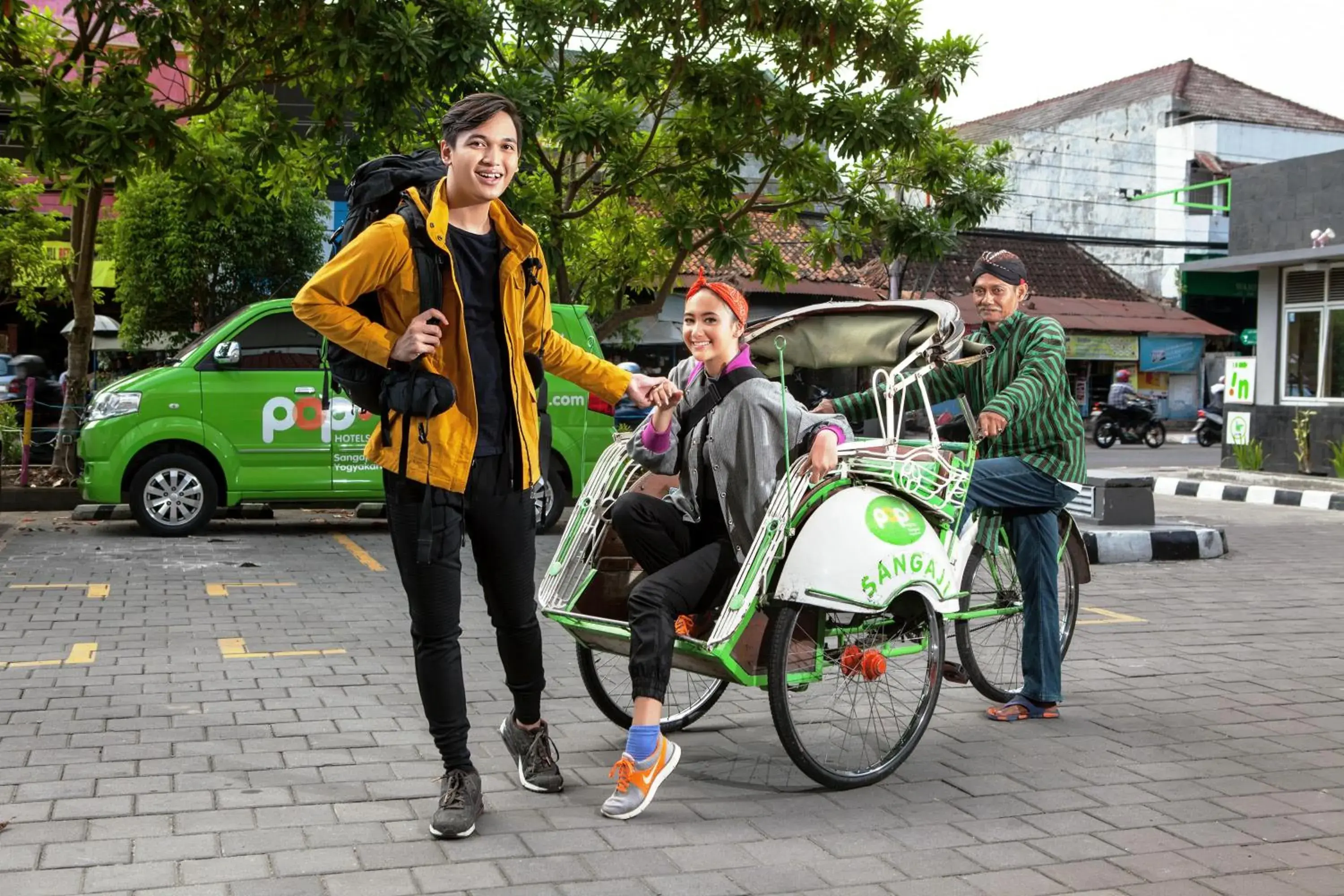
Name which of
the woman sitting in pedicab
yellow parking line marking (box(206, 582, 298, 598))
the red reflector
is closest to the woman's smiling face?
the woman sitting in pedicab

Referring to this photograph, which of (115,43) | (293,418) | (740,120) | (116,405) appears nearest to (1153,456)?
(740,120)

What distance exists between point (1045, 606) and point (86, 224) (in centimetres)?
1190

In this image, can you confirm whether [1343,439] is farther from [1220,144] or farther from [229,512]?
[1220,144]

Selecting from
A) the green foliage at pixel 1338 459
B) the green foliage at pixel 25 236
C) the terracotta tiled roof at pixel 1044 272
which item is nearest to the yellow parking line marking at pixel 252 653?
the green foliage at pixel 25 236

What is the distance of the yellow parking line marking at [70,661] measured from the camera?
633 centimetres

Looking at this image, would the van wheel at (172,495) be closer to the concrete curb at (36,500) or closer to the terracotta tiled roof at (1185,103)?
the concrete curb at (36,500)

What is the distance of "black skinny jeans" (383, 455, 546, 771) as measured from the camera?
13.4 ft

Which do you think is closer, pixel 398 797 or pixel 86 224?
pixel 398 797

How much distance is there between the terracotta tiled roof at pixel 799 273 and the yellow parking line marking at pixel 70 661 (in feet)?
73.1

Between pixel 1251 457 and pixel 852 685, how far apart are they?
1641cm

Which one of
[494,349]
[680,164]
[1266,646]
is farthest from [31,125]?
[1266,646]

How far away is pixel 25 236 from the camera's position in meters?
18.7

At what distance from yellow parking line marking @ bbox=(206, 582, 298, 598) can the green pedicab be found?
424 cm

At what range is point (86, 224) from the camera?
1452 centimetres
